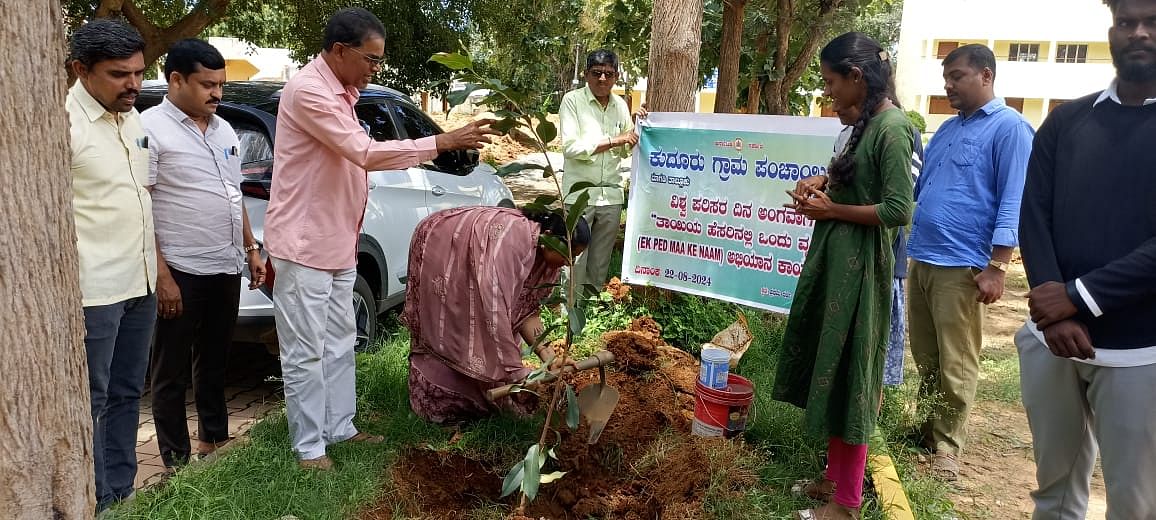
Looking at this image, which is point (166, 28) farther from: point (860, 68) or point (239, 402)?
point (860, 68)

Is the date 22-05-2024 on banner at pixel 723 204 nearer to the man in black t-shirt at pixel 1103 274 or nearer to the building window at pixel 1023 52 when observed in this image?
the man in black t-shirt at pixel 1103 274

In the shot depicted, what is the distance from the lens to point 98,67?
2.51 metres

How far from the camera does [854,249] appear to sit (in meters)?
2.61

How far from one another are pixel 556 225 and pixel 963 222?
1752 millimetres

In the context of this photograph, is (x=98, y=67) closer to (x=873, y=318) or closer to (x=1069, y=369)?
(x=873, y=318)

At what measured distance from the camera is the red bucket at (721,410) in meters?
3.23

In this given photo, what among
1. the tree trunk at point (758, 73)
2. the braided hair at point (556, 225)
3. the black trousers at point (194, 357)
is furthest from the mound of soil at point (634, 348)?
the tree trunk at point (758, 73)

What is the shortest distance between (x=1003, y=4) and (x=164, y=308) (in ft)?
107

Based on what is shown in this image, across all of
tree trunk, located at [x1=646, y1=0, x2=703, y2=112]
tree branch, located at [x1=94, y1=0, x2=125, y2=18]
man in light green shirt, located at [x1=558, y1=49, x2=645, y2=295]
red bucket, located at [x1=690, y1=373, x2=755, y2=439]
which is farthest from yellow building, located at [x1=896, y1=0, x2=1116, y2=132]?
red bucket, located at [x1=690, y1=373, x2=755, y2=439]

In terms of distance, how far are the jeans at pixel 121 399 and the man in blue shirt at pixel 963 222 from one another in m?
3.19

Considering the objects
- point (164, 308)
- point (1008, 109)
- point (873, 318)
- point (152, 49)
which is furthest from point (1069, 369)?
point (152, 49)

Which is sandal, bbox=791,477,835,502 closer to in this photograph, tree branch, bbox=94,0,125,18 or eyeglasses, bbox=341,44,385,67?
eyeglasses, bbox=341,44,385,67

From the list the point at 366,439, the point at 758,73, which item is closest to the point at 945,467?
the point at 366,439

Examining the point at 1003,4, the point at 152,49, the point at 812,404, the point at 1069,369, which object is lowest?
the point at 812,404
